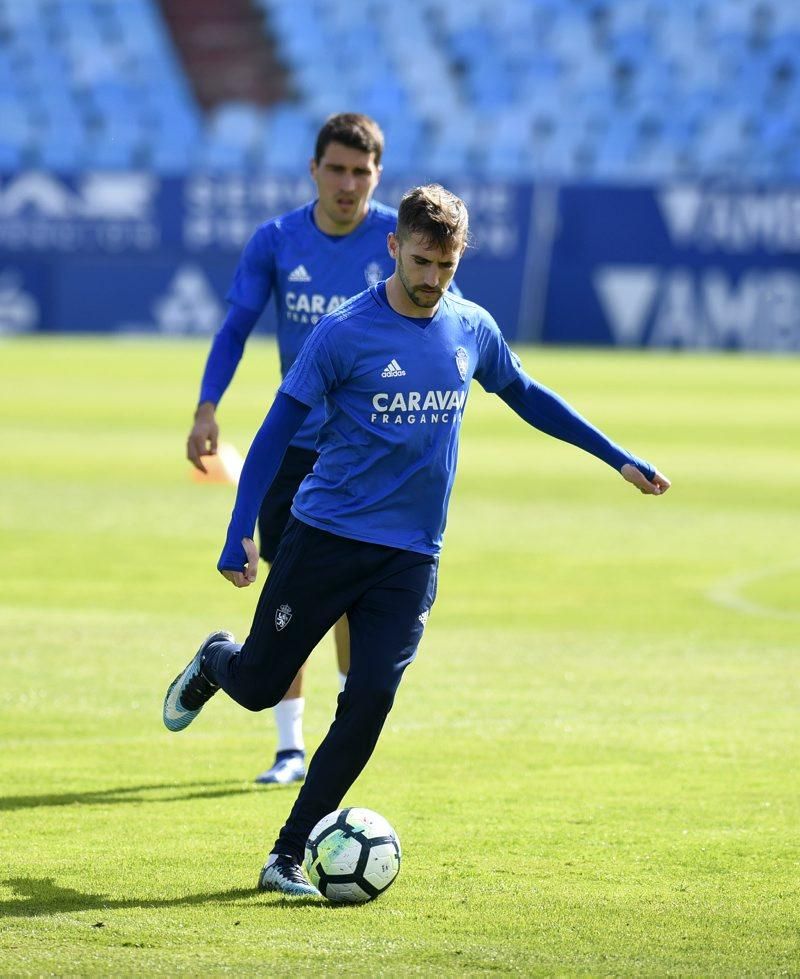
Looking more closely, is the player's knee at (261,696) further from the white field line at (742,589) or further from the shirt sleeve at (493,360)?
the white field line at (742,589)

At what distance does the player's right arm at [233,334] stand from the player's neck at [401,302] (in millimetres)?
1441

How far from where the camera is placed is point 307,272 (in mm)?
7309

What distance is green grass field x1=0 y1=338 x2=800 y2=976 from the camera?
16.2 feet

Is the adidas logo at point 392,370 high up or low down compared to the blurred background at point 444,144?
up

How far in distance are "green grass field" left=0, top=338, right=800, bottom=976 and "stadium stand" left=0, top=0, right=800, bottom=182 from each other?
27.8 metres

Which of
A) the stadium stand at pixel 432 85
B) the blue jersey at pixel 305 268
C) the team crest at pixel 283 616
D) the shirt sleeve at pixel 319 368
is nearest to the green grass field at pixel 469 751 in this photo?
the team crest at pixel 283 616

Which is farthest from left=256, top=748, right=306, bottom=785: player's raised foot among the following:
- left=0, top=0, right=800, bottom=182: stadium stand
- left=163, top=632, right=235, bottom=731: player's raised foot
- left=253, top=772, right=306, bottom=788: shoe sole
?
left=0, top=0, right=800, bottom=182: stadium stand

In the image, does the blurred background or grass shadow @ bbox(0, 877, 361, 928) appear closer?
grass shadow @ bbox(0, 877, 361, 928)

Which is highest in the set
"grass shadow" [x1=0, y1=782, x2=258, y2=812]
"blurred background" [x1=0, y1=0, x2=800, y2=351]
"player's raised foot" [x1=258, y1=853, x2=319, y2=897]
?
"player's raised foot" [x1=258, y1=853, x2=319, y2=897]

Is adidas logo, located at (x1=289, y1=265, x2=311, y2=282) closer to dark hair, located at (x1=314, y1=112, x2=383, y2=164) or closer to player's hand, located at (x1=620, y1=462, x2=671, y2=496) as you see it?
dark hair, located at (x1=314, y1=112, x2=383, y2=164)

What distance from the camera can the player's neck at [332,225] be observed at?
734 cm

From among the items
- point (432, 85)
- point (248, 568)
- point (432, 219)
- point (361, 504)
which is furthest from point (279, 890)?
point (432, 85)

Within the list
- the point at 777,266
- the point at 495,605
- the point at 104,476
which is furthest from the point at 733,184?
the point at 495,605

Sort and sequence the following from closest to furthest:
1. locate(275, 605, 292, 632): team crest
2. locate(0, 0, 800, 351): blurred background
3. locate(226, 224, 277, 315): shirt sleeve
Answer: locate(275, 605, 292, 632): team crest < locate(226, 224, 277, 315): shirt sleeve < locate(0, 0, 800, 351): blurred background
